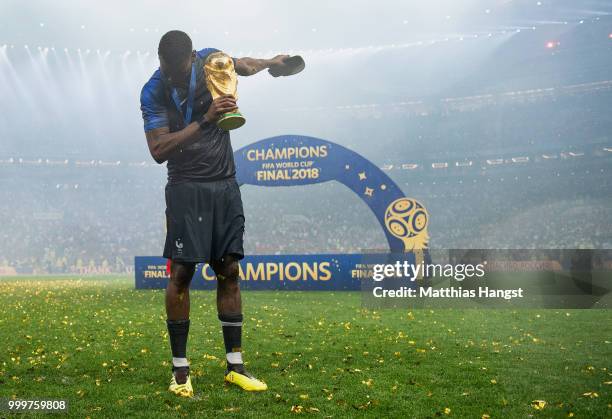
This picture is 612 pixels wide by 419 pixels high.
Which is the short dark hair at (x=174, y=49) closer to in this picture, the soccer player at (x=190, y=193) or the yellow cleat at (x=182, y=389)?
the soccer player at (x=190, y=193)

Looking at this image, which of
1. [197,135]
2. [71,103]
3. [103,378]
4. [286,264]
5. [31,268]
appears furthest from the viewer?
[71,103]

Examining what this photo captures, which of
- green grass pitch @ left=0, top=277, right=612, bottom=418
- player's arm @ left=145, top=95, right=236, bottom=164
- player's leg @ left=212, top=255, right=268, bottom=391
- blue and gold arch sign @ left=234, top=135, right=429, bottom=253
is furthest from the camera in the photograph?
blue and gold arch sign @ left=234, top=135, right=429, bottom=253

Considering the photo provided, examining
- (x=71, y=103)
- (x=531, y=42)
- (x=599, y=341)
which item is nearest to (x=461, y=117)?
(x=531, y=42)

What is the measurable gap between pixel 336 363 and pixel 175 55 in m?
2.73

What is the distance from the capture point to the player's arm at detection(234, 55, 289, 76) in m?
4.15

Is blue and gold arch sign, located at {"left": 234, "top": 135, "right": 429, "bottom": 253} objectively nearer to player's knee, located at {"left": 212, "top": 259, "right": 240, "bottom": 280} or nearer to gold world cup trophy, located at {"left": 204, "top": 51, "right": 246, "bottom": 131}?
player's knee, located at {"left": 212, "top": 259, "right": 240, "bottom": 280}

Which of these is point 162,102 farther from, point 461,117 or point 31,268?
point 461,117

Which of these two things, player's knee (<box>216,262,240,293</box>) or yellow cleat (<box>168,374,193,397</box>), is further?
player's knee (<box>216,262,240,293</box>)

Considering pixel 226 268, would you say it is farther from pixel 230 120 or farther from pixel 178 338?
pixel 230 120

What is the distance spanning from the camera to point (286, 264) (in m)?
14.0

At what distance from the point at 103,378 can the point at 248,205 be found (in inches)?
1497

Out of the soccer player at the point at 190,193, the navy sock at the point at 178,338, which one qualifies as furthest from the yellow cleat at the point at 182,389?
the navy sock at the point at 178,338

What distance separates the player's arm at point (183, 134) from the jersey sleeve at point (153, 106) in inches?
1.9

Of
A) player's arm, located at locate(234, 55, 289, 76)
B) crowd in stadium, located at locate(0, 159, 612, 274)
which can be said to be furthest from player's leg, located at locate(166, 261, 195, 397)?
crowd in stadium, located at locate(0, 159, 612, 274)
